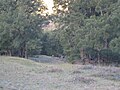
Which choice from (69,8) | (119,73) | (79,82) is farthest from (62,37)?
(79,82)

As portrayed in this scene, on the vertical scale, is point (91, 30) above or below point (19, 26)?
below

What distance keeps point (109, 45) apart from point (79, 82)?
17.5 metres

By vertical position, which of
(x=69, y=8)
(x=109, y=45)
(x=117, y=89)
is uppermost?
(x=69, y=8)

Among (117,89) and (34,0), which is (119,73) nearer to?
(117,89)

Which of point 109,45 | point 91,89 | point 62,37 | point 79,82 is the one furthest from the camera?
point 62,37

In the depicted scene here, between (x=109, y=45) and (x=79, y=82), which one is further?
(x=109, y=45)

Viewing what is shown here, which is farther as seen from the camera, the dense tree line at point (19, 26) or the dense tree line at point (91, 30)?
the dense tree line at point (19, 26)

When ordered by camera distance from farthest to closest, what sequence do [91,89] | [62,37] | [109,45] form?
1. [62,37]
2. [109,45]
3. [91,89]

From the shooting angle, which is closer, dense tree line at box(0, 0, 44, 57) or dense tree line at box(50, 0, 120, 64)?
dense tree line at box(50, 0, 120, 64)

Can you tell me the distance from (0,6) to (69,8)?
8809mm

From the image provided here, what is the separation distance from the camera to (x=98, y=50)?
115 feet

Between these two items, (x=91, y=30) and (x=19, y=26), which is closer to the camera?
(x=91, y=30)

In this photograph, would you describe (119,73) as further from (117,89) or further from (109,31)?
(109,31)

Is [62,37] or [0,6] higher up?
[0,6]
